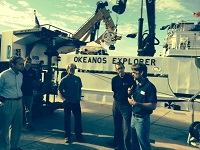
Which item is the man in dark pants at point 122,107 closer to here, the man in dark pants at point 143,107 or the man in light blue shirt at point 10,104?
the man in dark pants at point 143,107

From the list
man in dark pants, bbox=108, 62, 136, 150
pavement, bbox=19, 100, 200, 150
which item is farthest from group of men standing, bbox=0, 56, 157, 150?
pavement, bbox=19, 100, 200, 150

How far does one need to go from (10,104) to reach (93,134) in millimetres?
2510

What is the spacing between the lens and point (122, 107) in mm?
4297

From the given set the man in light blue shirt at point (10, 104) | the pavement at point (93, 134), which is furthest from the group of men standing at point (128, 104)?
the man in light blue shirt at point (10, 104)

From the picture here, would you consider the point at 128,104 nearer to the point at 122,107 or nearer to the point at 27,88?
the point at 122,107

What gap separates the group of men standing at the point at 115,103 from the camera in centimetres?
321

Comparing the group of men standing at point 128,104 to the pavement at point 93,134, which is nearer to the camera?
the group of men standing at point 128,104

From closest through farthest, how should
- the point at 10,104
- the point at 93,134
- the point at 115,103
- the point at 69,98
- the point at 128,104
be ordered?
the point at 10,104, the point at 128,104, the point at 115,103, the point at 69,98, the point at 93,134

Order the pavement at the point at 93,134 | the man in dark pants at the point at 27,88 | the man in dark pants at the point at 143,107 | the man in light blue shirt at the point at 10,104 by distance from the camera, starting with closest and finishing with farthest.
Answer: the man in dark pants at the point at 143,107
the man in light blue shirt at the point at 10,104
the pavement at the point at 93,134
the man in dark pants at the point at 27,88

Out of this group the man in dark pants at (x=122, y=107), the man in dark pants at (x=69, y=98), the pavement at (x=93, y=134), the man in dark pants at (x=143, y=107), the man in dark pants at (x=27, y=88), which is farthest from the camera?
the man in dark pants at (x=27, y=88)

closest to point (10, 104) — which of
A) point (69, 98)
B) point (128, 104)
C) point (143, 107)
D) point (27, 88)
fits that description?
point (69, 98)

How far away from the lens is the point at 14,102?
3.84 meters

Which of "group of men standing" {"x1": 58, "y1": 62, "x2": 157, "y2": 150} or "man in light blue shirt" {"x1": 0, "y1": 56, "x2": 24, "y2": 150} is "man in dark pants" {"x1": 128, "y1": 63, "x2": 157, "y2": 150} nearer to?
"group of men standing" {"x1": 58, "y1": 62, "x2": 157, "y2": 150}

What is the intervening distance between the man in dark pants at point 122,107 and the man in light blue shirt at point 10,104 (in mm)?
2006
